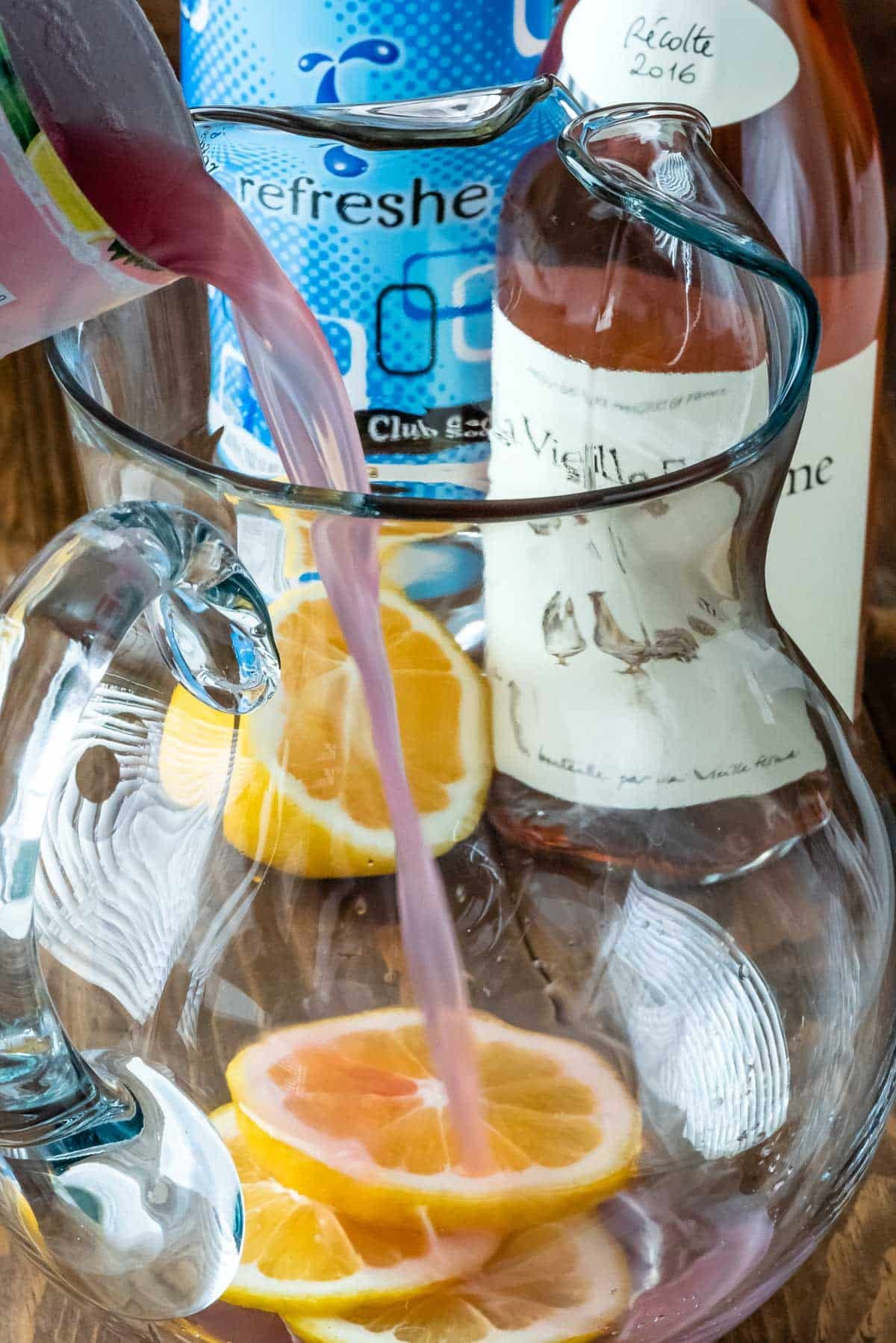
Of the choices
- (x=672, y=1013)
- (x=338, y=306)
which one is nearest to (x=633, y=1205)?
(x=672, y=1013)

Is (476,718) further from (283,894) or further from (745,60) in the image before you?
(745,60)

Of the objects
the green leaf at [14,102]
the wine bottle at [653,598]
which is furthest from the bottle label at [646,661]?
the green leaf at [14,102]

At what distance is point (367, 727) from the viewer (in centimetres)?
32

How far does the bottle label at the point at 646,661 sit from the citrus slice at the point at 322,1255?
92mm

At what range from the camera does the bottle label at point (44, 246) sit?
10.6 inches

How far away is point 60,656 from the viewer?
25cm

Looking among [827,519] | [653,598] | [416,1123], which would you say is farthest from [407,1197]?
[827,519]

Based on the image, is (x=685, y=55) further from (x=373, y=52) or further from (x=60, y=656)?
(x=60, y=656)

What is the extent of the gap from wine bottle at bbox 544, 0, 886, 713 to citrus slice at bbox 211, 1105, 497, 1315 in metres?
0.23

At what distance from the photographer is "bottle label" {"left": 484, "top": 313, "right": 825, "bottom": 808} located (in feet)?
0.94

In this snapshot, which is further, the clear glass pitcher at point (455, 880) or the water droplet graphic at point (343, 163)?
the water droplet graphic at point (343, 163)

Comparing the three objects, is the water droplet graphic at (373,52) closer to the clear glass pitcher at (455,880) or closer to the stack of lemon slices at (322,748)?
the clear glass pitcher at (455,880)

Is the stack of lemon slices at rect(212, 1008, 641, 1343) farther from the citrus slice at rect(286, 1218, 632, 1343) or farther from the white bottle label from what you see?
the white bottle label

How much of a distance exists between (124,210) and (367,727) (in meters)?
0.11
